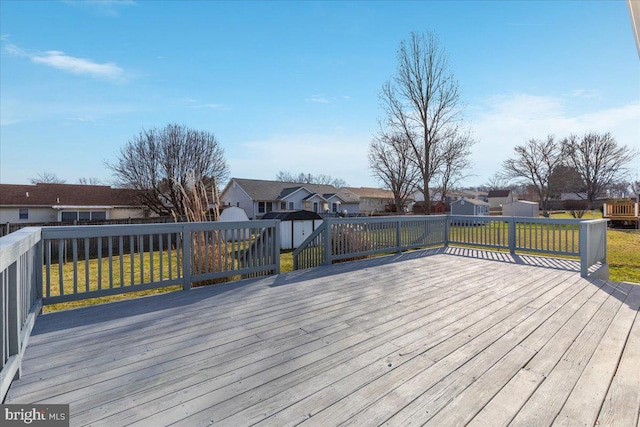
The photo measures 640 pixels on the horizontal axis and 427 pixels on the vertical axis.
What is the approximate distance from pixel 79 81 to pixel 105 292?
9.46 metres

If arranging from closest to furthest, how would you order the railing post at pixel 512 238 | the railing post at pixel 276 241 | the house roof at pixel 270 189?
the railing post at pixel 276 241 → the railing post at pixel 512 238 → the house roof at pixel 270 189

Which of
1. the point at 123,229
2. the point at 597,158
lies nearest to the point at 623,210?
the point at 597,158

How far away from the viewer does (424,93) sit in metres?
11.4

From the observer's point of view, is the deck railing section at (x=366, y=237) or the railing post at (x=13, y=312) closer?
the railing post at (x=13, y=312)

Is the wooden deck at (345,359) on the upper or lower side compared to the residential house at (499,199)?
lower

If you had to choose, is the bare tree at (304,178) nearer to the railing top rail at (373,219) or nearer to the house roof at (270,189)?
the house roof at (270,189)

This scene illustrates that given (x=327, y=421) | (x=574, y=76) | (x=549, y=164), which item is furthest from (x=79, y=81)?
(x=549, y=164)

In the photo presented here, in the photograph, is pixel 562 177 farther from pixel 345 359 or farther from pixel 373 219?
pixel 345 359

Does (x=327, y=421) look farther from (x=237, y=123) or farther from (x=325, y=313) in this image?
(x=237, y=123)

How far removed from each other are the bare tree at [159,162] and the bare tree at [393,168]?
392 inches

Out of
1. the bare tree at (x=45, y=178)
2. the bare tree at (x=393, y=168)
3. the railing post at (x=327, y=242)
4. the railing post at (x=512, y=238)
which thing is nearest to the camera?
the railing post at (x=327, y=242)

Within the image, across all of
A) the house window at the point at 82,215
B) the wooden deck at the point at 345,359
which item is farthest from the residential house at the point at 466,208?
the house window at the point at 82,215

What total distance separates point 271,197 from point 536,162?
27.3 meters

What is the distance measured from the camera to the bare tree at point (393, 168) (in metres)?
17.8
